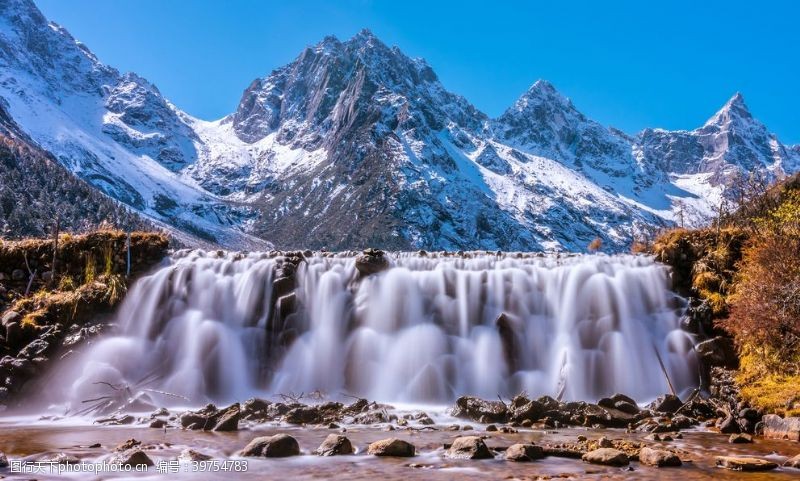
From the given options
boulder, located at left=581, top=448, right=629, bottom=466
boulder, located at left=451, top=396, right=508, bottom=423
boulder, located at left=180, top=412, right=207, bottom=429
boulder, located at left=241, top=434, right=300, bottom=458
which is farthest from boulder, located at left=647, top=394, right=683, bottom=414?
boulder, located at left=180, top=412, right=207, bottom=429

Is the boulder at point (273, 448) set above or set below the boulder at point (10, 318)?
below

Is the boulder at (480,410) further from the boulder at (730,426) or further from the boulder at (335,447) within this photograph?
the boulder at (730,426)

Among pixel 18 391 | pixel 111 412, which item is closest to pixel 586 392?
pixel 111 412

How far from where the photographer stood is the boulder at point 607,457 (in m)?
11.0

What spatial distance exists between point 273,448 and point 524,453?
5294mm

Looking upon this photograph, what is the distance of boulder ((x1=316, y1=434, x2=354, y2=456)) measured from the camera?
12.1 m

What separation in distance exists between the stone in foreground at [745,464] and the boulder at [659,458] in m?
0.84

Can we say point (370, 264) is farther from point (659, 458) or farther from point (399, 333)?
point (659, 458)

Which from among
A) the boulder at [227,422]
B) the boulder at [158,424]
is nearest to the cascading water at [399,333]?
the boulder at [158,424]

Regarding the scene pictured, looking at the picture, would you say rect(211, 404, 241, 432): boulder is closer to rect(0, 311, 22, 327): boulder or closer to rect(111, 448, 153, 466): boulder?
rect(111, 448, 153, 466): boulder

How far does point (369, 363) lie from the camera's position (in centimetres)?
2142

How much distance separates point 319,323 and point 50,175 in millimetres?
157983

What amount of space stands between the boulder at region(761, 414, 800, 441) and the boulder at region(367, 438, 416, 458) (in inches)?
350

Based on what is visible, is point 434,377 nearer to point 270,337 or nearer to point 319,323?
point 319,323
